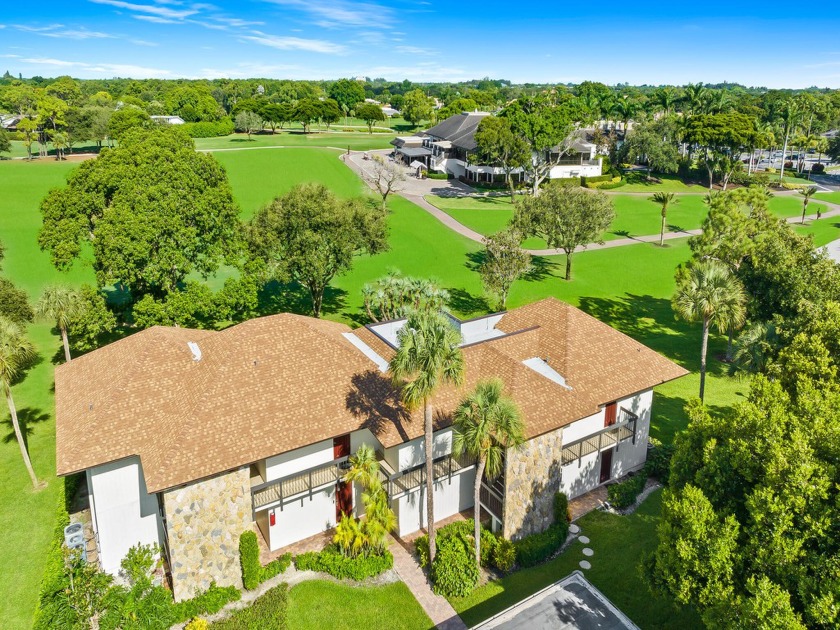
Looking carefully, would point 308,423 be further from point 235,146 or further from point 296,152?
point 235,146

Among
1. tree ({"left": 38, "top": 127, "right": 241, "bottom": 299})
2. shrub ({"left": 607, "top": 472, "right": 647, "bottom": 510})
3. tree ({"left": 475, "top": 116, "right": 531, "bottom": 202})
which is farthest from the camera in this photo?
tree ({"left": 475, "top": 116, "right": 531, "bottom": 202})

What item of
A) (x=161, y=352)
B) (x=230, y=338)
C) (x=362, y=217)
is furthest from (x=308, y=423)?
(x=362, y=217)

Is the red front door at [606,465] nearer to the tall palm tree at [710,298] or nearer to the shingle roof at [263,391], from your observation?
the shingle roof at [263,391]

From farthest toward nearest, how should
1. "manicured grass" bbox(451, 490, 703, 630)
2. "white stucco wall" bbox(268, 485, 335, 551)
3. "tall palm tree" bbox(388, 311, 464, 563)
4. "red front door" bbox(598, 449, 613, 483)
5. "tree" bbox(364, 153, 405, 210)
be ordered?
"tree" bbox(364, 153, 405, 210) < "red front door" bbox(598, 449, 613, 483) < "white stucco wall" bbox(268, 485, 335, 551) < "manicured grass" bbox(451, 490, 703, 630) < "tall palm tree" bbox(388, 311, 464, 563)

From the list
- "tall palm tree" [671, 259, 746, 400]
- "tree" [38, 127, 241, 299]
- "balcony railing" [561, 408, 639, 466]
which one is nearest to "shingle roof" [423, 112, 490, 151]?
"tree" [38, 127, 241, 299]

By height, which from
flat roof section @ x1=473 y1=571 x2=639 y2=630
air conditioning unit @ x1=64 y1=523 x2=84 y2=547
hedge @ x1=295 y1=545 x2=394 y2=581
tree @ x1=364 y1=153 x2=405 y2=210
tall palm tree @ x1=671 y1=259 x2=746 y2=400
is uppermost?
tree @ x1=364 y1=153 x2=405 y2=210

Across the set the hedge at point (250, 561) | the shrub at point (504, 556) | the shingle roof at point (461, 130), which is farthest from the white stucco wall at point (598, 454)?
the shingle roof at point (461, 130)

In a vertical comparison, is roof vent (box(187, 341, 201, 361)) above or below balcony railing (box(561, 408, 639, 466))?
above

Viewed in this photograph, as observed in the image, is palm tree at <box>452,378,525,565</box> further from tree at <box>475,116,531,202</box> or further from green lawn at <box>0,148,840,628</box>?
tree at <box>475,116,531,202</box>
